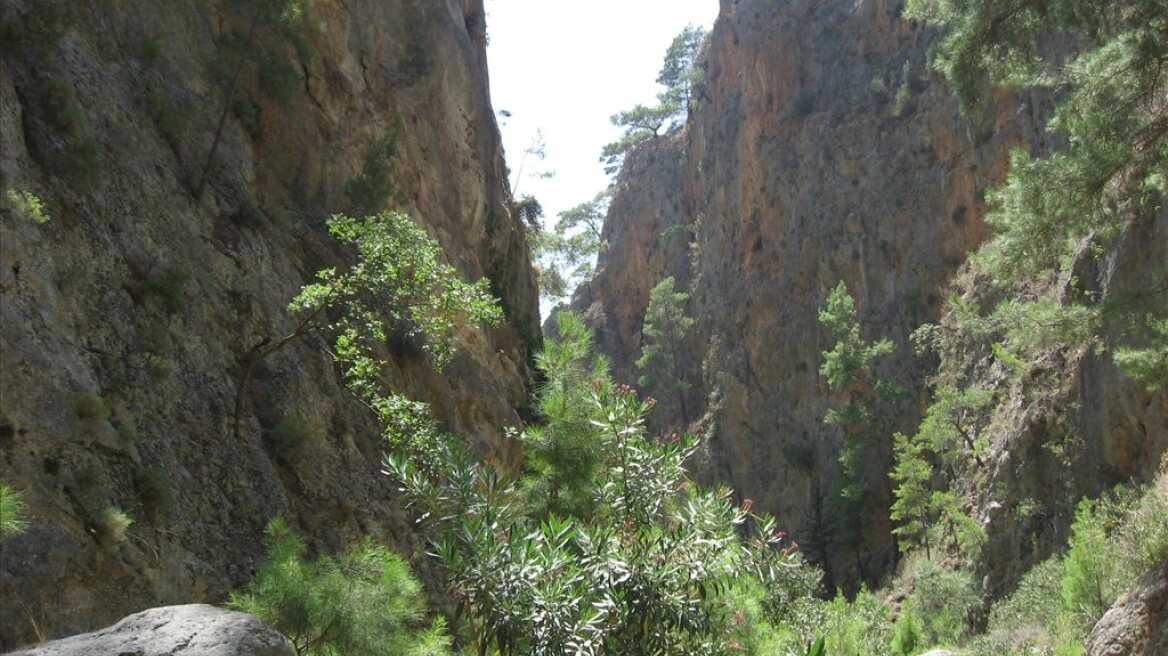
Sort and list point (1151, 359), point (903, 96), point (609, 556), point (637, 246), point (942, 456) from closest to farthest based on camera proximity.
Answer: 1. point (609, 556)
2. point (1151, 359)
3. point (942, 456)
4. point (903, 96)
5. point (637, 246)

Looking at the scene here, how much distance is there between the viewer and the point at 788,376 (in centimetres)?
4419

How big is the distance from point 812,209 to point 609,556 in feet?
135

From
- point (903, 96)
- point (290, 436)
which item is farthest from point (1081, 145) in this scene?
point (903, 96)

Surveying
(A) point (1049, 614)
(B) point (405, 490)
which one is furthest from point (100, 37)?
(A) point (1049, 614)

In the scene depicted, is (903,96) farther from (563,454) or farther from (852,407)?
(563,454)

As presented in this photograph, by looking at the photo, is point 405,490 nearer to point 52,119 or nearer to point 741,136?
point 52,119

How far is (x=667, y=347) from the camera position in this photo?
5219 centimetres

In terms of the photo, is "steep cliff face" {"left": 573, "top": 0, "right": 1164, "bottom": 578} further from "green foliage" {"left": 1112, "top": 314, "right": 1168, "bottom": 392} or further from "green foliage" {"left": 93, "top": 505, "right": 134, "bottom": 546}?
"green foliage" {"left": 93, "top": 505, "right": 134, "bottom": 546}

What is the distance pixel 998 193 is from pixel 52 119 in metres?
10.3

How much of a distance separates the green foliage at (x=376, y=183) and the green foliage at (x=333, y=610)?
10864mm

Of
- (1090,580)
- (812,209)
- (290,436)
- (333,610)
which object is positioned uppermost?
(812,209)

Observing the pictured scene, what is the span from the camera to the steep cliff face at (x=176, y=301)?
25.0 ft

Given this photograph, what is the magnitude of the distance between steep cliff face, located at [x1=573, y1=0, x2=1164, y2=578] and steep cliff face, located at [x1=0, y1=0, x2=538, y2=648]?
25.0 m

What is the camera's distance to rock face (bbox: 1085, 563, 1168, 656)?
382 inches
